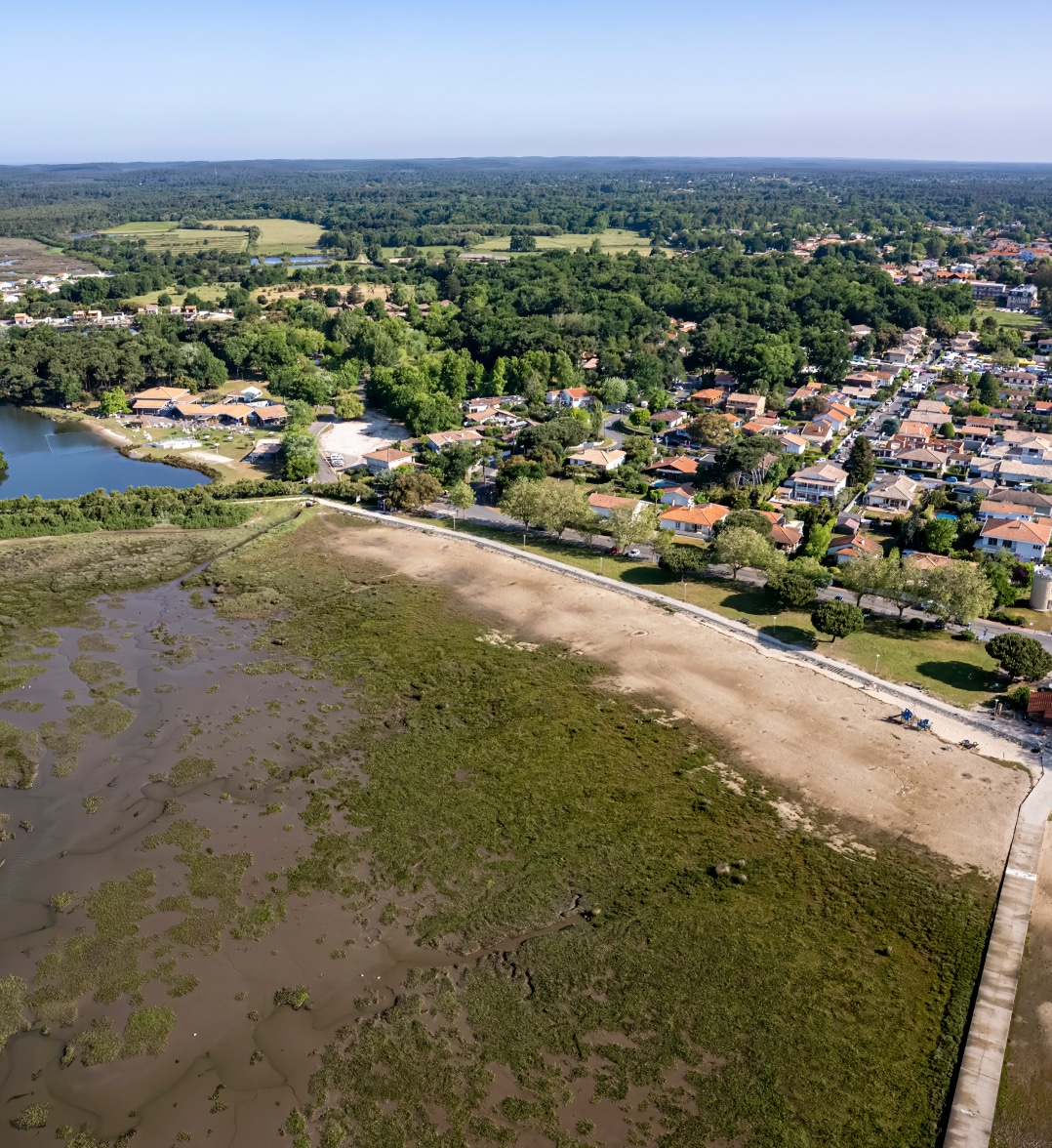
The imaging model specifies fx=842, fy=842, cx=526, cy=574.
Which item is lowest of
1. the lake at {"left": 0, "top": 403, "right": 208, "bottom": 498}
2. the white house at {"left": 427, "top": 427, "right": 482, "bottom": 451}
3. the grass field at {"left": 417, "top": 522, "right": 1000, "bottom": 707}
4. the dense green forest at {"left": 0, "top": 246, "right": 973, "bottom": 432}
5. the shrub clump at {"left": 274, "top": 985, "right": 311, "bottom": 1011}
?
the shrub clump at {"left": 274, "top": 985, "right": 311, "bottom": 1011}

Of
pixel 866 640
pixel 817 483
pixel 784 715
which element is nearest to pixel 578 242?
pixel 817 483

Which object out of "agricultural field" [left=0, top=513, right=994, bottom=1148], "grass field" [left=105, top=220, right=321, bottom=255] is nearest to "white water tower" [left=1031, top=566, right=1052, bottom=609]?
"agricultural field" [left=0, top=513, right=994, bottom=1148]

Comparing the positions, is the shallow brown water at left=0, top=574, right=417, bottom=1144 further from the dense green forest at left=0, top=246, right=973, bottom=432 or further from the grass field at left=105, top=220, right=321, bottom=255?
the grass field at left=105, top=220, right=321, bottom=255

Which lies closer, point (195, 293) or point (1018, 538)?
point (1018, 538)

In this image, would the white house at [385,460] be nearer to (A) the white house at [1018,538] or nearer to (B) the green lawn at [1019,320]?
(A) the white house at [1018,538]

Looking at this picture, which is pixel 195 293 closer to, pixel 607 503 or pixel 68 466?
pixel 68 466

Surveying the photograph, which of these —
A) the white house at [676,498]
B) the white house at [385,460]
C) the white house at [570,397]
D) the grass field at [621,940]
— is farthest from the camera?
the white house at [570,397]

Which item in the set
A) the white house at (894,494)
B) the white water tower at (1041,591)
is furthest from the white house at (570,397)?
the white water tower at (1041,591)
